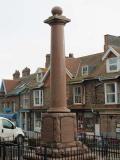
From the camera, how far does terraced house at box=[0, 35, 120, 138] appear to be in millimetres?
30134

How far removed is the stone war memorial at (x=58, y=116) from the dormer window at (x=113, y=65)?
1681cm

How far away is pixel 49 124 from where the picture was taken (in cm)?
1364

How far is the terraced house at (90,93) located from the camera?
30134 millimetres

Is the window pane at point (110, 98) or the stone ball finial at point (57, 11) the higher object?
the stone ball finial at point (57, 11)

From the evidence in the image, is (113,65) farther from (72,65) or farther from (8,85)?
(8,85)

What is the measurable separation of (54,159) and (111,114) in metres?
17.8

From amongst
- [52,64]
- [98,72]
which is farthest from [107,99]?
[52,64]

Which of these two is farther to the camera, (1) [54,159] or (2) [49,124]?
(2) [49,124]

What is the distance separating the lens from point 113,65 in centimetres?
3122

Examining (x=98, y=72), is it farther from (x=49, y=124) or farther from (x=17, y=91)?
(x=49, y=124)

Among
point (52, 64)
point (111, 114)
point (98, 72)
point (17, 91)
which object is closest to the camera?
point (52, 64)

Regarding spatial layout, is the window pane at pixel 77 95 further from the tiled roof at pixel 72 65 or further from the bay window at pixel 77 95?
the tiled roof at pixel 72 65

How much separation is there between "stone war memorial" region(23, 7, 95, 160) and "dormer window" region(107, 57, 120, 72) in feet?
55.2

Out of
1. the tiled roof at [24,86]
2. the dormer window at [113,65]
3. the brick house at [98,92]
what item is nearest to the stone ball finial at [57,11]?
the brick house at [98,92]
